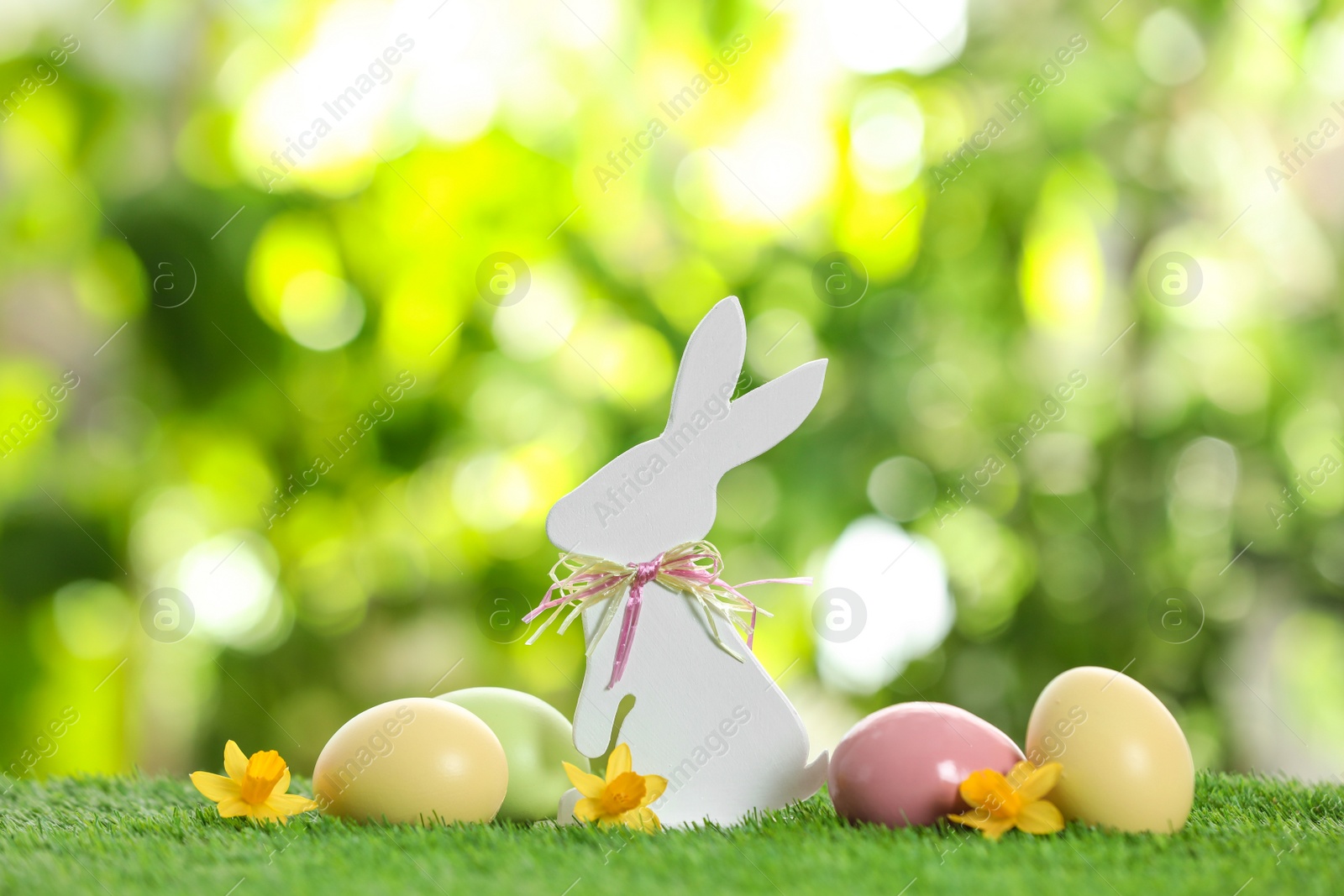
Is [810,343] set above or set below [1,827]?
above

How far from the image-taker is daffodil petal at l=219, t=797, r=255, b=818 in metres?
1.00

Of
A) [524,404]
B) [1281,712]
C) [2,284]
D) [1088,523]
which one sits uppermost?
[2,284]

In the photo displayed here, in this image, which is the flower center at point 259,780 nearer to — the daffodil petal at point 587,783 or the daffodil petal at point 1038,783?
the daffodil petal at point 587,783

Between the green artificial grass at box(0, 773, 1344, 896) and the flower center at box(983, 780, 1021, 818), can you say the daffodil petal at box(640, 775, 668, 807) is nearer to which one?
the green artificial grass at box(0, 773, 1344, 896)

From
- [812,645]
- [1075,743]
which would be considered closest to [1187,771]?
[1075,743]

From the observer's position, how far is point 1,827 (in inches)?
39.6

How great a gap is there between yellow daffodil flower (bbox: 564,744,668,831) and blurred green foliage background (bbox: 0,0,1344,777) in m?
1.48

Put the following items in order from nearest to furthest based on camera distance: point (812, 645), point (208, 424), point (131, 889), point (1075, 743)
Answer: point (131, 889), point (1075, 743), point (208, 424), point (812, 645)

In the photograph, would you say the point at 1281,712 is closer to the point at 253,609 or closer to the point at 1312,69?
the point at 1312,69

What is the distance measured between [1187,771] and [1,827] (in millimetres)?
1101

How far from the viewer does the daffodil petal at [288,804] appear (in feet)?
3.32

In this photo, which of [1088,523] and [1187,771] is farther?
[1088,523]

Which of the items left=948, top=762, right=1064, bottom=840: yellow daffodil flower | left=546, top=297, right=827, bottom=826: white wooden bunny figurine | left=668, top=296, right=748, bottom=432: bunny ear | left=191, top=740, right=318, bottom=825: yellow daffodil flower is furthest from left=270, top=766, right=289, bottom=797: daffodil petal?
left=948, top=762, right=1064, bottom=840: yellow daffodil flower

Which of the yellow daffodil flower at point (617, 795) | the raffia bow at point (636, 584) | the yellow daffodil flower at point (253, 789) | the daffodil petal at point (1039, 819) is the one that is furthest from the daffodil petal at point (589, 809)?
the daffodil petal at point (1039, 819)
